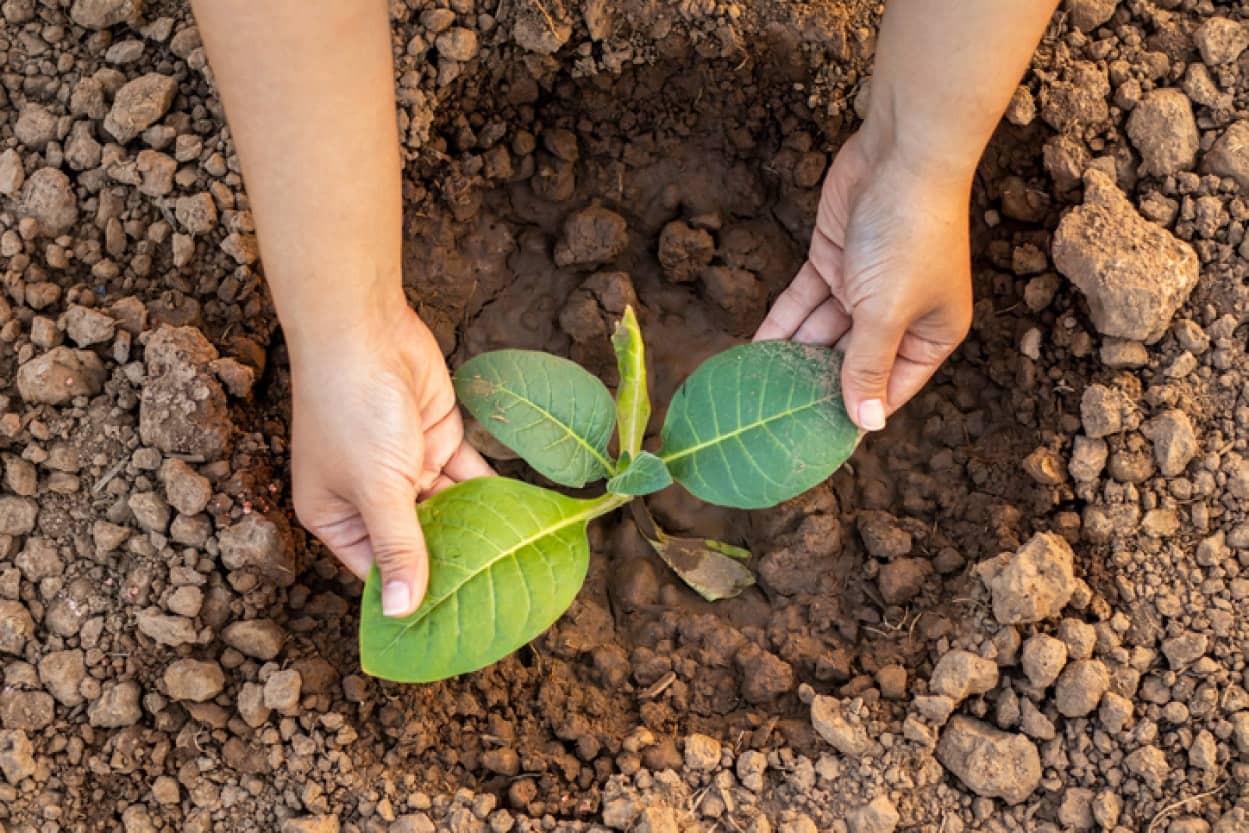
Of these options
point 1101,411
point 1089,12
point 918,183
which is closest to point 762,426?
point 918,183

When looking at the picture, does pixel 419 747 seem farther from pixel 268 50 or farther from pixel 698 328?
pixel 268 50

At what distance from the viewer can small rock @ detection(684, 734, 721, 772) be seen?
1.81 m

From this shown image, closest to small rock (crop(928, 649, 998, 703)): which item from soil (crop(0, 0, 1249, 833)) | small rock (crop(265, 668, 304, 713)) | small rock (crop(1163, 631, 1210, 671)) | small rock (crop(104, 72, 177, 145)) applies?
soil (crop(0, 0, 1249, 833))

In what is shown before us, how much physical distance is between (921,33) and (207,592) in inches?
51.4

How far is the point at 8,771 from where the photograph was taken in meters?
1.77

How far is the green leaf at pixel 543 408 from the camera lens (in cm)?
185

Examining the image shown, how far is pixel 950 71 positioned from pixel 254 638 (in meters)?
1.28

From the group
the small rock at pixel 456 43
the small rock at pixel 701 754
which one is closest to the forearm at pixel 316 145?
the small rock at pixel 456 43

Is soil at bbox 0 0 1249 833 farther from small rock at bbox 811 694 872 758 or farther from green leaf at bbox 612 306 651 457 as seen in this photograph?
green leaf at bbox 612 306 651 457

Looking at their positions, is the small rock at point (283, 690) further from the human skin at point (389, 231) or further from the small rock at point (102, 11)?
the small rock at point (102, 11)

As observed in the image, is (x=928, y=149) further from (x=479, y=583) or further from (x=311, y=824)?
(x=311, y=824)

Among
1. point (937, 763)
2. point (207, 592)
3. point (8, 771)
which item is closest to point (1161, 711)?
point (937, 763)

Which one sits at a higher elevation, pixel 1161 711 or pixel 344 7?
pixel 344 7

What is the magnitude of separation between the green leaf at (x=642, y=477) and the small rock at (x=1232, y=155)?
3.22ft
